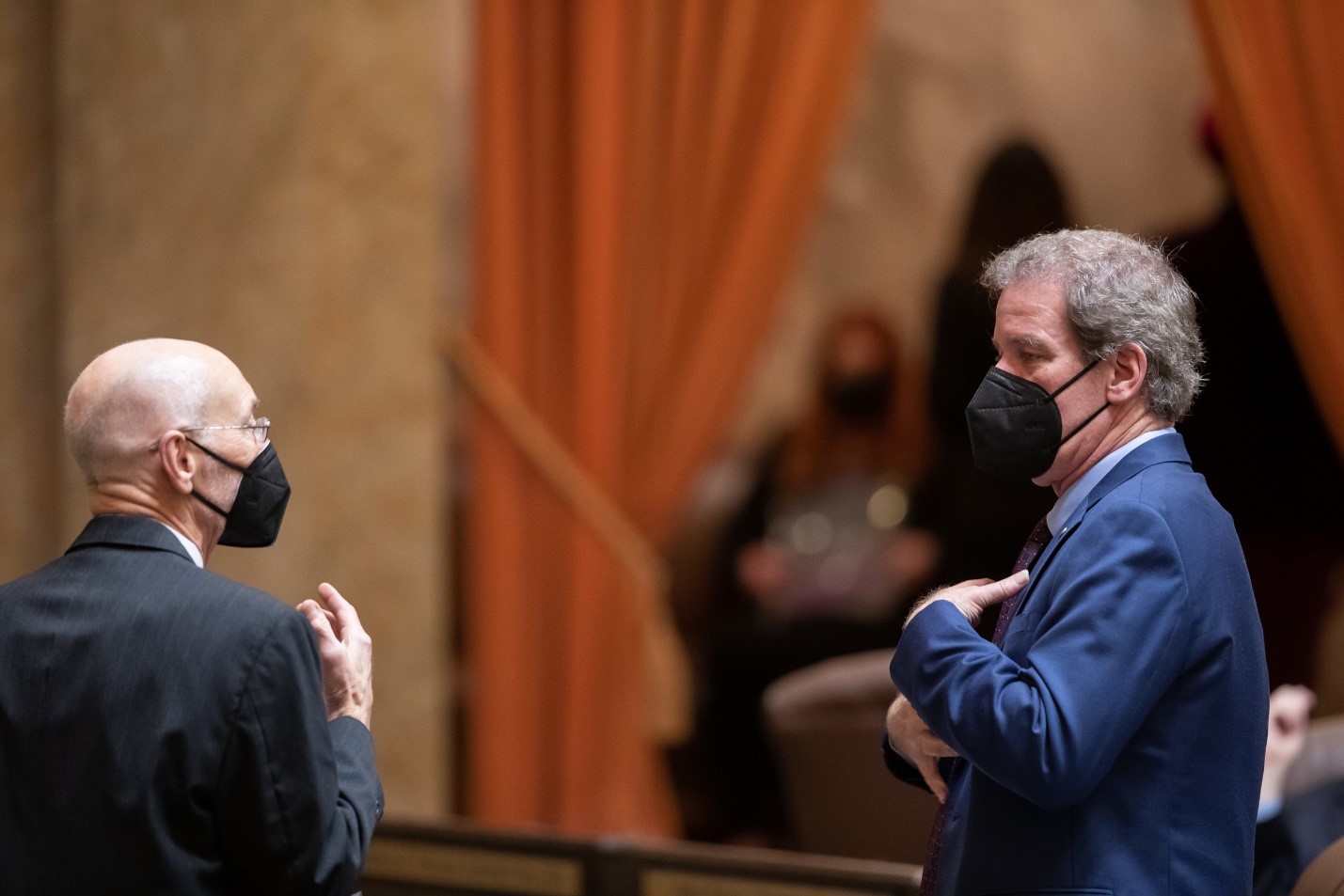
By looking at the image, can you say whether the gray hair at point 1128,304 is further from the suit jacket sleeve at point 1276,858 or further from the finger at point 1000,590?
the suit jacket sleeve at point 1276,858

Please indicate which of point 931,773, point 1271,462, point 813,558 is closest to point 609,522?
point 813,558

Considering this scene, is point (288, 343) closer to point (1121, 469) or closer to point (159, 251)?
point (159, 251)

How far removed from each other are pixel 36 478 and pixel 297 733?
4705 mm

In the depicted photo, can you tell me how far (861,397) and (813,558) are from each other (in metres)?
0.65

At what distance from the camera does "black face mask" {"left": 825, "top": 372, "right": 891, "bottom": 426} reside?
19.1ft

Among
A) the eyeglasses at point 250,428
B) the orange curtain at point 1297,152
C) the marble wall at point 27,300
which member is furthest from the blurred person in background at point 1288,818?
the marble wall at point 27,300

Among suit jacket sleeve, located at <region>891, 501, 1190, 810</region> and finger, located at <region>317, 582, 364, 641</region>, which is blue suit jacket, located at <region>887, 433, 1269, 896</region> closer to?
suit jacket sleeve, located at <region>891, 501, 1190, 810</region>

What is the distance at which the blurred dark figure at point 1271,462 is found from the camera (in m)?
4.86

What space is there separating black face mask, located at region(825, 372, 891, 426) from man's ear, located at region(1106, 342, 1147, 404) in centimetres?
359

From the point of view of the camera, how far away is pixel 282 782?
2033mm

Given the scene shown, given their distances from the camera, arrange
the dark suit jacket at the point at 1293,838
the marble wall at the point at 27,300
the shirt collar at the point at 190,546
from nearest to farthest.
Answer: the shirt collar at the point at 190,546 < the dark suit jacket at the point at 1293,838 < the marble wall at the point at 27,300

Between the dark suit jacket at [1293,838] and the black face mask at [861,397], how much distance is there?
9.08 ft

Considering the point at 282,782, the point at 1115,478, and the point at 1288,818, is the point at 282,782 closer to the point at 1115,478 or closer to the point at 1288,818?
the point at 1115,478

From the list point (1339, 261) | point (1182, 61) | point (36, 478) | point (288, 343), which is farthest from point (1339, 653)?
point (36, 478)
